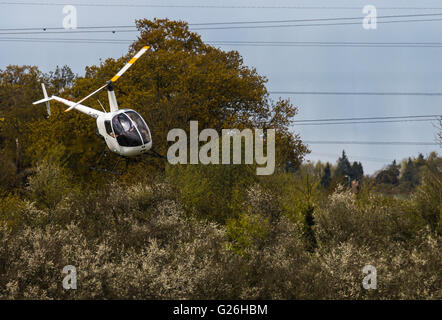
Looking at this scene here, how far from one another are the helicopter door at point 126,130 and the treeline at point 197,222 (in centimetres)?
258

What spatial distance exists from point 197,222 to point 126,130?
11189 millimetres

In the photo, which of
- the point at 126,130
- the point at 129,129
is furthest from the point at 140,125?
the point at 126,130

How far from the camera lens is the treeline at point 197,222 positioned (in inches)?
1019

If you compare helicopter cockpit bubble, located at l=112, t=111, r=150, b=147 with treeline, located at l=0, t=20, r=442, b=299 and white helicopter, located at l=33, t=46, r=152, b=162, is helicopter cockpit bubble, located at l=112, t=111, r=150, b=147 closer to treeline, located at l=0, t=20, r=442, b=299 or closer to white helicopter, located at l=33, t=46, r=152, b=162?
white helicopter, located at l=33, t=46, r=152, b=162

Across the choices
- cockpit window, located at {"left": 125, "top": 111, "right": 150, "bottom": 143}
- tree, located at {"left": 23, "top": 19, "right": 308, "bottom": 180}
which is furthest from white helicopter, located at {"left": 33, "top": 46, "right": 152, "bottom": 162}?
tree, located at {"left": 23, "top": 19, "right": 308, "bottom": 180}

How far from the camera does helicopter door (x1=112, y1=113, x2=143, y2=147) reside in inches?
1686

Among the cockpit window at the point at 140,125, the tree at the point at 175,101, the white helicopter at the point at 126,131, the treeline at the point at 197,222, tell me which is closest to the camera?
the treeline at the point at 197,222

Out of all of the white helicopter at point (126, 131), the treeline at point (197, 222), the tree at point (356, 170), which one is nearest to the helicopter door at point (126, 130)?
the white helicopter at point (126, 131)

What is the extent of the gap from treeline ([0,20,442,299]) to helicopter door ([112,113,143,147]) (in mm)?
2580

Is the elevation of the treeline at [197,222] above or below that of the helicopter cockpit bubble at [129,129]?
below

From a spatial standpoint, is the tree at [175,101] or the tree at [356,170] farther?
the tree at [356,170]

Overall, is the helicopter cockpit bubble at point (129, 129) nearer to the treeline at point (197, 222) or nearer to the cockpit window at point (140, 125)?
the cockpit window at point (140, 125)

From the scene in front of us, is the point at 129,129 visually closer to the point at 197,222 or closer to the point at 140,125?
the point at 140,125
